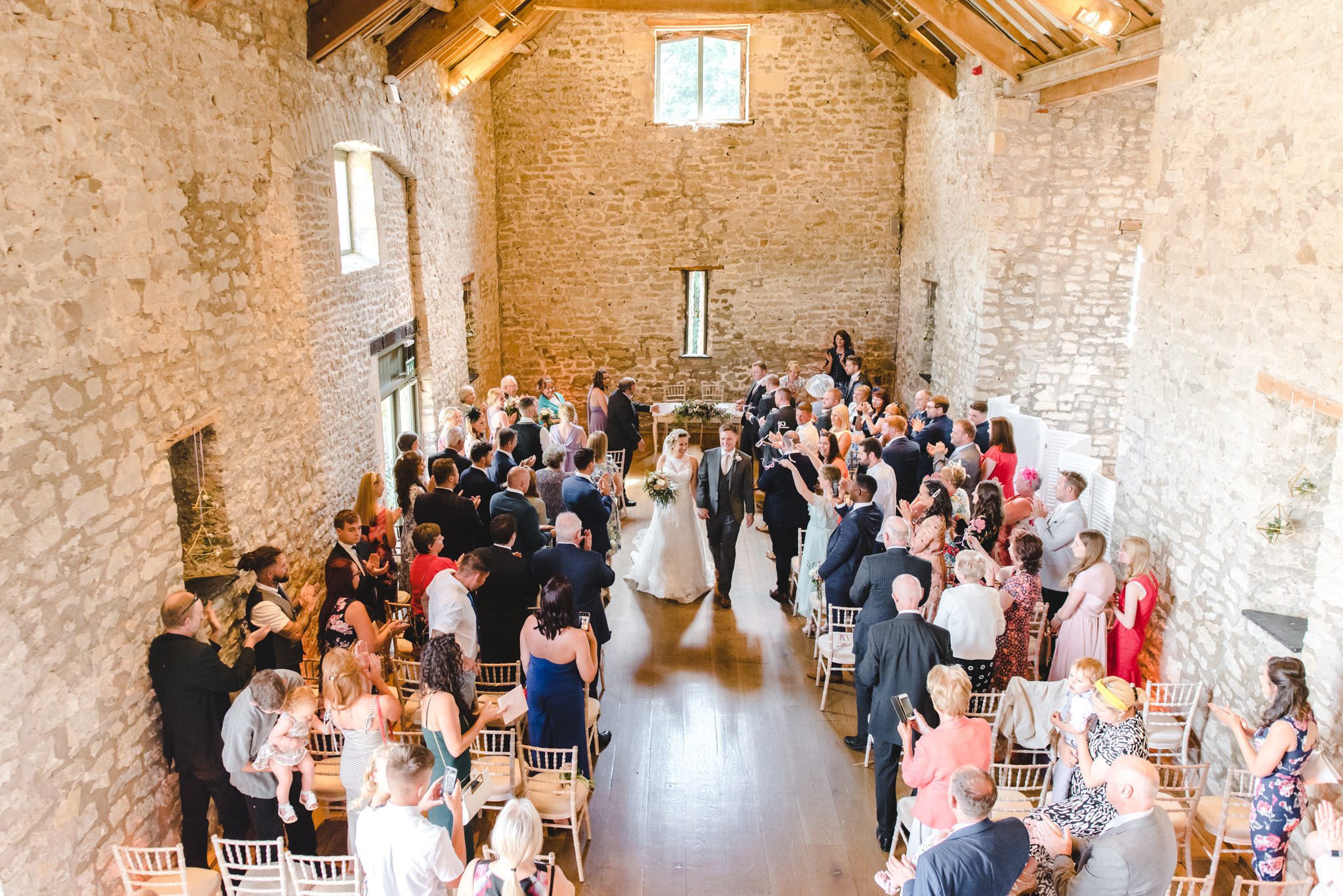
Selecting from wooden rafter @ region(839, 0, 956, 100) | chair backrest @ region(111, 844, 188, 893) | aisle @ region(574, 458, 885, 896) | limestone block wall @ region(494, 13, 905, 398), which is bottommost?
aisle @ region(574, 458, 885, 896)

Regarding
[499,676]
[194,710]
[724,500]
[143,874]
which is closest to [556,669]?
[499,676]

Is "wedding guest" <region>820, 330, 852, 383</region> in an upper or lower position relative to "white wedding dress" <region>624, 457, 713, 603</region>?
upper

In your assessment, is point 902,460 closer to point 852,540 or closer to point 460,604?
point 852,540

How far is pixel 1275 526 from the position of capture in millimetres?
4863

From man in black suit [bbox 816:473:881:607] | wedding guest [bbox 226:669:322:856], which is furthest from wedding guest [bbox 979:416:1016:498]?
wedding guest [bbox 226:669:322:856]

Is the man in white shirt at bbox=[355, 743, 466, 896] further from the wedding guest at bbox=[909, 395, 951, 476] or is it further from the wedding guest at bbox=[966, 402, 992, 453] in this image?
the wedding guest at bbox=[966, 402, 992, 453]

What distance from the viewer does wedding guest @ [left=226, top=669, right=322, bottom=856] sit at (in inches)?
166

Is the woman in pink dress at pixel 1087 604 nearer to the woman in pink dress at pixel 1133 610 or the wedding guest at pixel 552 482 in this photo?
the woman in pink dress at pixel 1133 610

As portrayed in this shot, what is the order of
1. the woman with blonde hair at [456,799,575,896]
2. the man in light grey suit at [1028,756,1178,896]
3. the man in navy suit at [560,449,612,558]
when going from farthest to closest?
the man in navy suit at [560,449,612,558] → the man in light grey suit at [1028,756,1178,896] → the woman with blonde hair at [456,799,575,896]

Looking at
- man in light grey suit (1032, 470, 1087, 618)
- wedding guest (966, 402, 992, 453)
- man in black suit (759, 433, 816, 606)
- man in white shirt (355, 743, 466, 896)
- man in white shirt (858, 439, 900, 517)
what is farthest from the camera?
wedding guest (966, 402, 992, 453)

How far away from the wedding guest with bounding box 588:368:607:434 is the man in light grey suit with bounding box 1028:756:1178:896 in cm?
775

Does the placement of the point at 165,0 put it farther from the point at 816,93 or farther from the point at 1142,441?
the point at 816,93

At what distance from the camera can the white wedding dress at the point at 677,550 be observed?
8.09 m

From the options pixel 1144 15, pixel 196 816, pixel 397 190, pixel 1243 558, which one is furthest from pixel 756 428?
pixel 196 816
